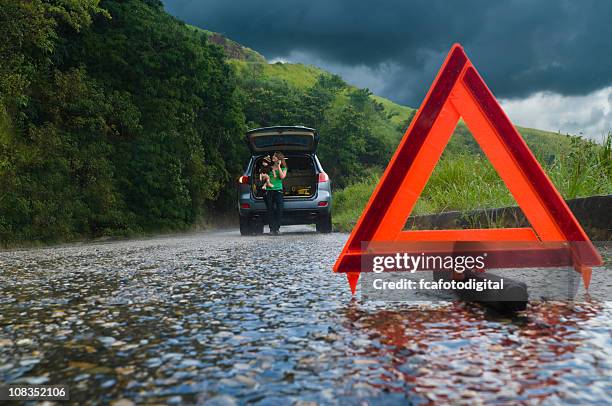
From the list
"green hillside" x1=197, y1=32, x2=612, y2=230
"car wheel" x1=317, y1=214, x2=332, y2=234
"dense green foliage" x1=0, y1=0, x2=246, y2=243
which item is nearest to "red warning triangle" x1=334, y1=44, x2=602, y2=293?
"green hillside" x1=197, y1=32, x2=612, y2=230

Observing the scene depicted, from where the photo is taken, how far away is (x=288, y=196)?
41.1 feet

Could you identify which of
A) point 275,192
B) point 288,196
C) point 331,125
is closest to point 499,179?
point 275,192

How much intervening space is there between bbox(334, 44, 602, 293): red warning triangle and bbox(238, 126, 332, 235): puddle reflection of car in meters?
9.11

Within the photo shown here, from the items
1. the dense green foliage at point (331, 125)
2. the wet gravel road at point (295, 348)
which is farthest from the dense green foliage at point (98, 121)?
the dense green foliage at point (331, 125)

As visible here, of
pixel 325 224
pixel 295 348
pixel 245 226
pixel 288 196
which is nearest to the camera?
pixel 295 348

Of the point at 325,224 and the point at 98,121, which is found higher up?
the point at 98,121

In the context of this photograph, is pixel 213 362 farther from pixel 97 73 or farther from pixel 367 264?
pixel 97 73

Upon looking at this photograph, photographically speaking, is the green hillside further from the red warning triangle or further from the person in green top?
the red warning triangle

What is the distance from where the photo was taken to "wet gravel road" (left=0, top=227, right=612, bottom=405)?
1624 millimetres

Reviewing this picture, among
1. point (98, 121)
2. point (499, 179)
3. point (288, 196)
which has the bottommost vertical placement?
point (288, 196)

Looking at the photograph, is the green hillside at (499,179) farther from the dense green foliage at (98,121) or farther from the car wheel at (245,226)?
the dense green foliage at (98,121)

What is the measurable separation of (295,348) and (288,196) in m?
10.5

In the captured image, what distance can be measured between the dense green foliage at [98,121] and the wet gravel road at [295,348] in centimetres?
1244

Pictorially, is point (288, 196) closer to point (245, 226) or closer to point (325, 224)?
point (325, 224)
